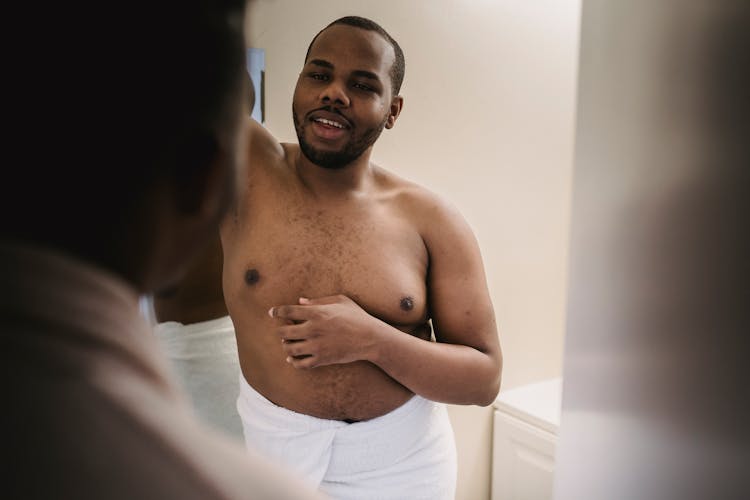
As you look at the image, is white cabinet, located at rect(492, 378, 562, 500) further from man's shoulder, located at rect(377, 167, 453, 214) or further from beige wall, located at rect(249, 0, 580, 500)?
man's shoulder, located at rect(377, 167, 453, 214)

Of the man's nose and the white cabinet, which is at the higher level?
the man's nose

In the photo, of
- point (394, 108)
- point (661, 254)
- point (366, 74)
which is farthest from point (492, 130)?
point (661, 254)

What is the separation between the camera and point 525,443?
1.99 metres

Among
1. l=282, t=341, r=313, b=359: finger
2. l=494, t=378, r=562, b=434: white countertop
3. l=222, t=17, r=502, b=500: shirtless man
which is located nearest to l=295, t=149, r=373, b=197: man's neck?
l=222, t=17, r=502, b=500: shirtless man

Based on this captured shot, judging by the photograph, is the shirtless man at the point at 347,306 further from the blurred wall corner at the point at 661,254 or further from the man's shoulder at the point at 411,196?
the blurred wall corner at the point at 661,254

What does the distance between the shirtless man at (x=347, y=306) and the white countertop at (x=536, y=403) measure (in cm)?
71

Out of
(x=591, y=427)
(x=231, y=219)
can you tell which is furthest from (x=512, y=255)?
(x=591, y=427)

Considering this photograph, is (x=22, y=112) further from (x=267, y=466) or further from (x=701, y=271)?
(x=701, y=271)

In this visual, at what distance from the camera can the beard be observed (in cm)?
121

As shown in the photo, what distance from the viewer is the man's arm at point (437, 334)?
3.60ft

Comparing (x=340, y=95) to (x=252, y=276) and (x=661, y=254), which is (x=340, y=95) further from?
(x=661, y=254)

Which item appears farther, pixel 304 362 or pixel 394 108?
pixel 394 108

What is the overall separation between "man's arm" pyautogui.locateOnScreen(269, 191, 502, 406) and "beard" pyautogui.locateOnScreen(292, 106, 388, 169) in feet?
0.66

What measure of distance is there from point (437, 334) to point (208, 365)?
51 cm
